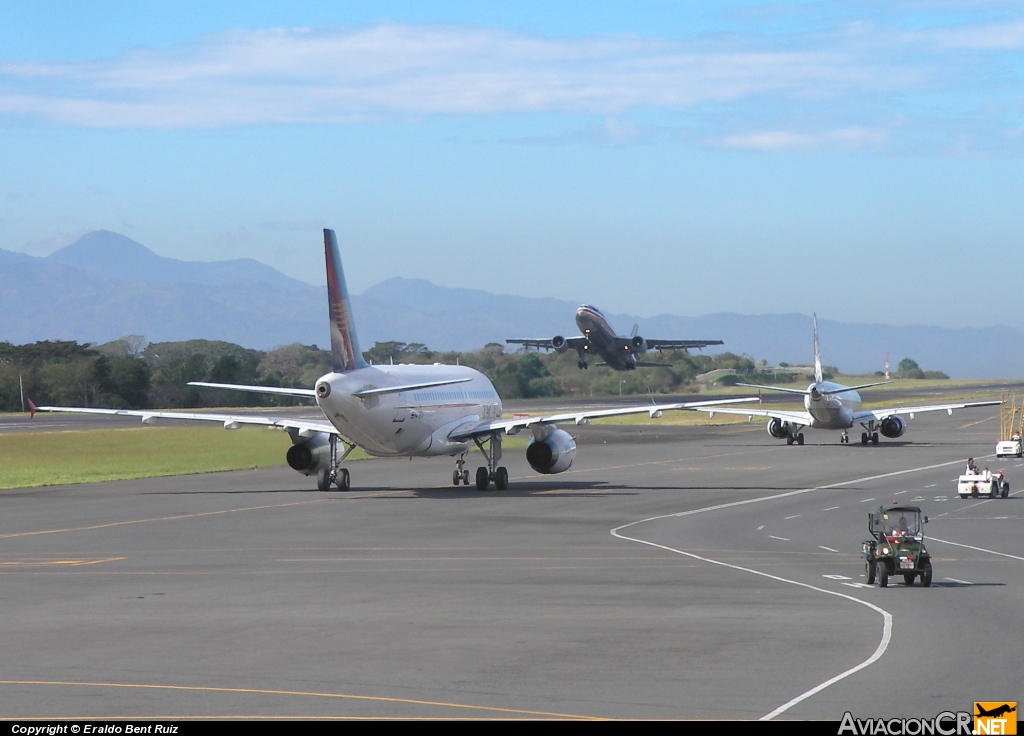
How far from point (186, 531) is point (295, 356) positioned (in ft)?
398

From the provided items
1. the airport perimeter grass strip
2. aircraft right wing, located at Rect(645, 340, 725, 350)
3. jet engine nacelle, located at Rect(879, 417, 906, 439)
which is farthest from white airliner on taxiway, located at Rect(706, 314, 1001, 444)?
aircraft right wing, located at Rect(645, 340, 725, 350)

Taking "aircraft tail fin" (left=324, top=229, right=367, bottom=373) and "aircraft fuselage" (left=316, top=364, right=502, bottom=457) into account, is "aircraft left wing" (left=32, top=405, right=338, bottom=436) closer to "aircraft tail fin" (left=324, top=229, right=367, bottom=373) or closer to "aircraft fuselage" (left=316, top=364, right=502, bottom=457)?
"aircraft fuselage" (left=316, top=364, right=502, bottom=457)

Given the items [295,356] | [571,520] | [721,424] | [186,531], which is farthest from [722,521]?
[295,356]

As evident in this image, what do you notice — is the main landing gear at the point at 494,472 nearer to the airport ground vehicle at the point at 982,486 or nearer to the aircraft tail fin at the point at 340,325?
the aircraft tail fin at the point at 340,325

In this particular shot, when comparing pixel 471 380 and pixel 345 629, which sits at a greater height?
pixel 471 380

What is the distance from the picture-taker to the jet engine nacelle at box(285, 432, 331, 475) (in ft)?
163

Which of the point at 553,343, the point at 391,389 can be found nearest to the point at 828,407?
the point at 553,343

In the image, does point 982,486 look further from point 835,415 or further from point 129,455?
point 129,455

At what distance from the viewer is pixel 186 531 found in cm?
3581

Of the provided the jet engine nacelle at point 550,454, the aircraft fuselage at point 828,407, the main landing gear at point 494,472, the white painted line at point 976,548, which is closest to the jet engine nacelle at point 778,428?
the aircraft fuselage at point 828,407

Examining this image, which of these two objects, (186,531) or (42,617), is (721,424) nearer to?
(186,531)

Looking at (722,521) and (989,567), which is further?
(722,521)

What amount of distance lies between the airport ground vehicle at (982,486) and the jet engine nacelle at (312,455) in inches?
884

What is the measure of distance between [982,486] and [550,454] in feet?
49.6
